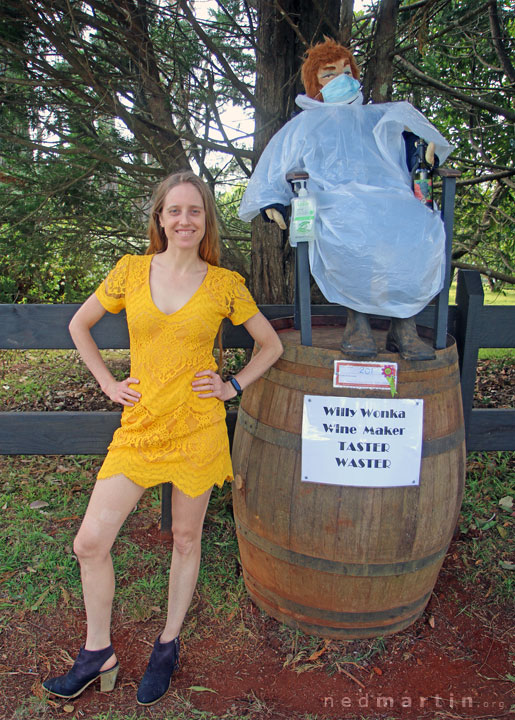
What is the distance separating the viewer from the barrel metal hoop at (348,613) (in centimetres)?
226

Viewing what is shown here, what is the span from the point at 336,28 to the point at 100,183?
1.88m

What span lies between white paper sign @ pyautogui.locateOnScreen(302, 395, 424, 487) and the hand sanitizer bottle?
606mm

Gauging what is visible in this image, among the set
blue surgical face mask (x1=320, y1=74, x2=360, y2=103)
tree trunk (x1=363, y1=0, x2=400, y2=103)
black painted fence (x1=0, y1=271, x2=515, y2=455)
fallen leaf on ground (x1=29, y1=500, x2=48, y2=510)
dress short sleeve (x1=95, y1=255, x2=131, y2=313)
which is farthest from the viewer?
fallen leaf on ground (x1=29, y1=500, x2=48, y2=510)

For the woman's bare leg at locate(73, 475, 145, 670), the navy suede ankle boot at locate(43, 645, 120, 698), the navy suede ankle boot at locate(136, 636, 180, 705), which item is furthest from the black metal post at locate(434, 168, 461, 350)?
the navy suede ankle boot at locate(43, 645, 120, 698)

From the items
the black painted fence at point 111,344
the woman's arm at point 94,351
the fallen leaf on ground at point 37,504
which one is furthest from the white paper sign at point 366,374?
the fallen leaf on ground at point 37,504

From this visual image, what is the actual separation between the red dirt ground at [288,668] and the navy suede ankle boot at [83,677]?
39 mm

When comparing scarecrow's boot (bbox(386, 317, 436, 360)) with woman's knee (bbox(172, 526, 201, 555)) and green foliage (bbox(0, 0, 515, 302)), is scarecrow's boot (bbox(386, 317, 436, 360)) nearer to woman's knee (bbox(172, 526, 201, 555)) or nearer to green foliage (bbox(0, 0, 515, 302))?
woman's knee (bbox(172, 526, 201, 555))

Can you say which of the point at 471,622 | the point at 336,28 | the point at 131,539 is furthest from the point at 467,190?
the point at 131,539

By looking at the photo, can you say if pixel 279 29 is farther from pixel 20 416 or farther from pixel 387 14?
pixel 20 416

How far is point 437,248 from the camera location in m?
2.06

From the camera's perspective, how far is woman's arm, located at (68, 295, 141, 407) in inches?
78.1

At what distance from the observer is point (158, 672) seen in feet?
6.83

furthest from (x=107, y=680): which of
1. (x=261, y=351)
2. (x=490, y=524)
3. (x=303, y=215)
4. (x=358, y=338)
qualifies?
(x=490, y=524)

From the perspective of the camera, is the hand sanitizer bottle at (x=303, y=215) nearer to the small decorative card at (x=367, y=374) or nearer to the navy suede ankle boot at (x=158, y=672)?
the small decorative card at (x=367, y=374)
